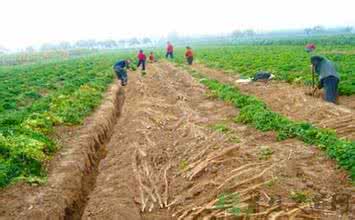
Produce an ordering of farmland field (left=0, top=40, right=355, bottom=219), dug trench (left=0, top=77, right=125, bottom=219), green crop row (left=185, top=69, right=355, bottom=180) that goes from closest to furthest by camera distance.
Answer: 1. farmland field (left=0, top=40, right=355, bottom=219)
2. dug trench (left=0, top=77, right=125, bottom=219)
3. green crop row (left=185, top=69, right=355, bottom=180)

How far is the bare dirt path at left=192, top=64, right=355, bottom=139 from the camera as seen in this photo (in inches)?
417

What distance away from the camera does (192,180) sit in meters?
8.41

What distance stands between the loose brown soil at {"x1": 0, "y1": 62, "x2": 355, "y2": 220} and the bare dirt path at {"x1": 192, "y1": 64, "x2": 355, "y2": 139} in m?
0.51

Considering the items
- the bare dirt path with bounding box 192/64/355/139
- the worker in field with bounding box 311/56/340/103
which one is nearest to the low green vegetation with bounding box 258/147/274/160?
the bare dirt path with bounding box 192/64/355/139

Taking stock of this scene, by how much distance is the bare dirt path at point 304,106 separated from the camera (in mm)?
10586

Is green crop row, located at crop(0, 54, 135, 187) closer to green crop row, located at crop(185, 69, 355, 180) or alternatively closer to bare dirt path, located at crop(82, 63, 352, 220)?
bare dirt path, located at crop(82, 63, 352, 220)

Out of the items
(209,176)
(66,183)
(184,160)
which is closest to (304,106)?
(184,160)

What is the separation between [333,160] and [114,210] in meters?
4.18

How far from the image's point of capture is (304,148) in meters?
9.05

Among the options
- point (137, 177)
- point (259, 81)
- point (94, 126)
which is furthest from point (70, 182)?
point (259, 81)

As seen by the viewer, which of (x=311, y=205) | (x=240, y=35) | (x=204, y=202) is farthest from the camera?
(x=240, y=35)

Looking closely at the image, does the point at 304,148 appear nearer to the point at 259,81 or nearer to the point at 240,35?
the point at 259,81

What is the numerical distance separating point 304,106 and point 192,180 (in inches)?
237

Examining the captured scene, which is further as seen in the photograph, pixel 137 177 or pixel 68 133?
pixel 68 133
